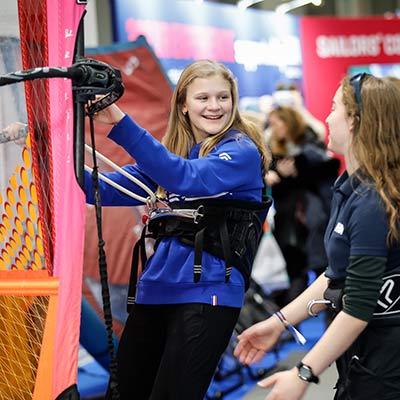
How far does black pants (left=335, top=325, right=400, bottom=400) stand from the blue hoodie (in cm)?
47

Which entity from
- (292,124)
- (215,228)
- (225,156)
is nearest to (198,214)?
(215,228)

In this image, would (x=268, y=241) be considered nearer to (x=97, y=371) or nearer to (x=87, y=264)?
(x=97, y=371)

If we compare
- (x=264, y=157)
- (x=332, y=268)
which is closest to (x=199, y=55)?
(x=264, y=157)

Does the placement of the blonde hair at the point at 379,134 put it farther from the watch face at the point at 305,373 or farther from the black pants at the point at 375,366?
the watch face at the point at 305,373

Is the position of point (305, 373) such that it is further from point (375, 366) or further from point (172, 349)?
point (172, 349)

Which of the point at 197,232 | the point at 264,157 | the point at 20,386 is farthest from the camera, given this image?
the point at 264,157

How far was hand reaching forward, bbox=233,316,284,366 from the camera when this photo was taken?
2.43 meters

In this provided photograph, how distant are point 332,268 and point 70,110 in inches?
33.4

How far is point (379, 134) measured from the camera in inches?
87.1

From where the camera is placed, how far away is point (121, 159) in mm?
4359

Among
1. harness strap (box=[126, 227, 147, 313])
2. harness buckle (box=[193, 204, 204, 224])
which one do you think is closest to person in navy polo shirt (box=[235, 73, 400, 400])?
harness buckle (box=[193, 204, 204, 224])

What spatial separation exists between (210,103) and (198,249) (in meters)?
0.51

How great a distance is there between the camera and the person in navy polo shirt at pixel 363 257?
207cm

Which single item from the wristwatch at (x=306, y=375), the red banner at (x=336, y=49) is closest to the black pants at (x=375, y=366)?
the wristwatch at (x=306, y=375)
